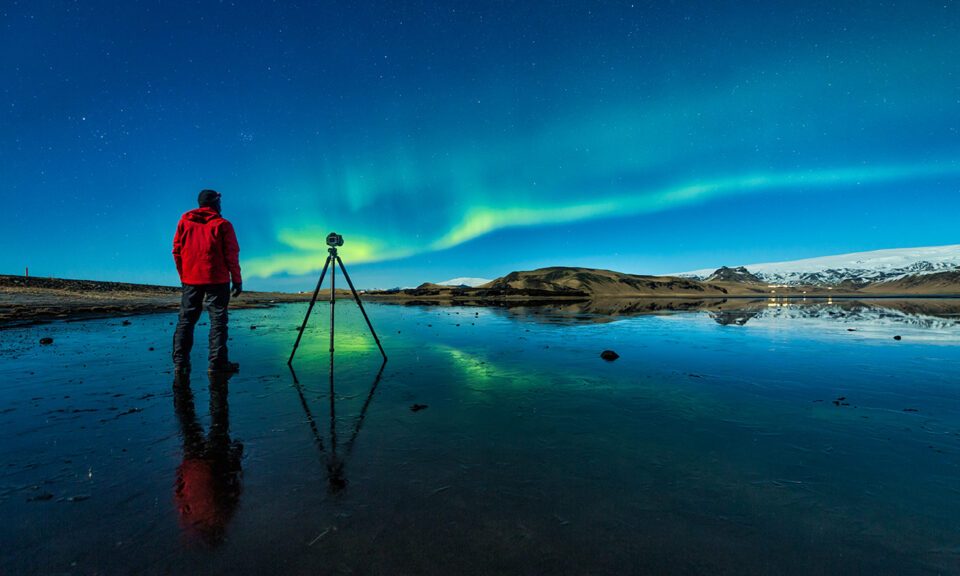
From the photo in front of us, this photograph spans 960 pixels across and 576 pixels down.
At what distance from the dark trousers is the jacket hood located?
139 centimetres

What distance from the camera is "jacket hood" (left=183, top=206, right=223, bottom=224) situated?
8297mm

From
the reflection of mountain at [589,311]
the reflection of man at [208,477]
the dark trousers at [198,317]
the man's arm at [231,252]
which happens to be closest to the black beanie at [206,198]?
the man's arm at [231,252]

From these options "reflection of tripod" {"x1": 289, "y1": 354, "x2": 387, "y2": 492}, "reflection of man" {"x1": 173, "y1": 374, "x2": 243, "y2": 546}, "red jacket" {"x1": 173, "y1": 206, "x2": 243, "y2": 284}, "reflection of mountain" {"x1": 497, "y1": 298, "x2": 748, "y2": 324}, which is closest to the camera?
"reflection of man" {"x1": 173, "y1": 374, "x2": 243, "y2": 546}

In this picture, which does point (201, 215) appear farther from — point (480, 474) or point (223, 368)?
point (480, 474)

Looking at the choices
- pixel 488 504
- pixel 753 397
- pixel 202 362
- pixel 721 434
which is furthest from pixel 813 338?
pixel 202 362

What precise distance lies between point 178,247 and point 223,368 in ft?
9.14

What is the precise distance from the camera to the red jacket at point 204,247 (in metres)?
8.23

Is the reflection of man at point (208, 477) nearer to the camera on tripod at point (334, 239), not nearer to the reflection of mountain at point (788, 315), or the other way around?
the camera on tripod at point (334, 239)

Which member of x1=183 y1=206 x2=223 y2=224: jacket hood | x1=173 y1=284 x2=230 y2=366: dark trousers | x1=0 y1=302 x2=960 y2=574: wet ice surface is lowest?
x1=0 y1=302 x2=960 y2=574: wet ice surface

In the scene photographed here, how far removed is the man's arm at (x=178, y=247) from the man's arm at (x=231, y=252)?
94 centimetres

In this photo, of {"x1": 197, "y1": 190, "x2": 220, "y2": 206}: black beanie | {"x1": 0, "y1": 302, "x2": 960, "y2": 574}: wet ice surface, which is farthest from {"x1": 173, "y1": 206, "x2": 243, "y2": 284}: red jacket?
{"x1": 0, "y1": 302, "x2": 960, "y2": 574}: wet ice surface

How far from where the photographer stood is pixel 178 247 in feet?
27.6

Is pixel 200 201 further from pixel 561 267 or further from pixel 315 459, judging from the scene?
pixel 561 267

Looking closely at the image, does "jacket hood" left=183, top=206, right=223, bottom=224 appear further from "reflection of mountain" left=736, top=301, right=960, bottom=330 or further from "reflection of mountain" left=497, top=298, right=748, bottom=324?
"reflection of mountain" left=736, top=301, right=960, bottom=330
